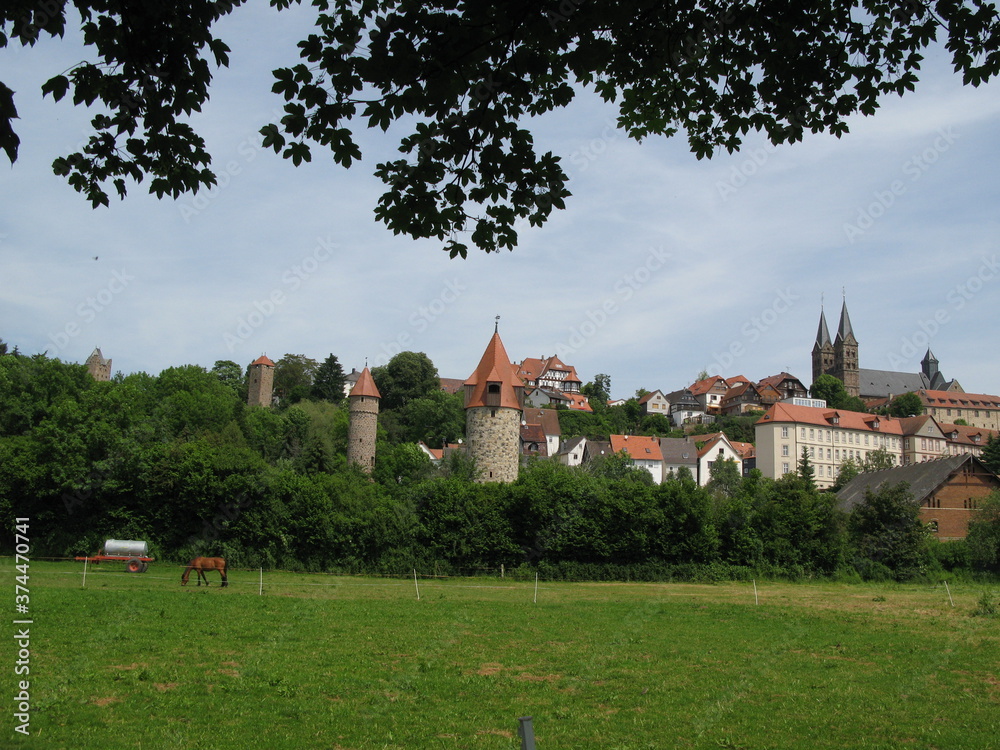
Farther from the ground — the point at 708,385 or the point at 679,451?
the point at 708,385

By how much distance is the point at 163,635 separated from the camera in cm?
1369

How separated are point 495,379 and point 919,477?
33.5 m

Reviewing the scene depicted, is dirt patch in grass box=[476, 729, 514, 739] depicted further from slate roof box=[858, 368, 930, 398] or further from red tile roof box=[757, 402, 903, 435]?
slate roof box=[858, 368, 930, 398]

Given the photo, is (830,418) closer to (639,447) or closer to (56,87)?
Result: (639,447)

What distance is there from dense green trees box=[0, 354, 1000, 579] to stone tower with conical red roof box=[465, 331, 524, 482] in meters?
5.01

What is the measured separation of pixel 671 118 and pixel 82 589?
20.0 metres

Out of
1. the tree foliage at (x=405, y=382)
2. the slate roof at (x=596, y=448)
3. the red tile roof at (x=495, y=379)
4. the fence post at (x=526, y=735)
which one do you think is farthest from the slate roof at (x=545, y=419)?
the fence post at (x=526, y=735)

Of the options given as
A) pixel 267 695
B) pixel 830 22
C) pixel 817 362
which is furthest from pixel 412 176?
pixel 817 362

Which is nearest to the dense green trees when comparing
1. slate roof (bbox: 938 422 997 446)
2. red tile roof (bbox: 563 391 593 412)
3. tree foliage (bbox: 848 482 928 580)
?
tree foliage (bbox: 848 482 928 580)

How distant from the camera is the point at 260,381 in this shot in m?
93.3

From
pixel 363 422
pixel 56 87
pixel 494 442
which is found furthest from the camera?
pixel 363 422

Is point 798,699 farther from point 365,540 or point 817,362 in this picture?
point 817,362

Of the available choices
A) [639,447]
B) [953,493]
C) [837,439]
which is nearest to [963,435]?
[837,439]

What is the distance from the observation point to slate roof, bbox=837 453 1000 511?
5506cm
